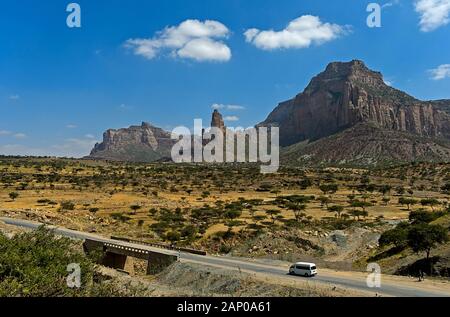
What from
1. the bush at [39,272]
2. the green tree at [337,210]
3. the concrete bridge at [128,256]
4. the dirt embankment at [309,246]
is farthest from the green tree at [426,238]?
the green tree at [337,210]

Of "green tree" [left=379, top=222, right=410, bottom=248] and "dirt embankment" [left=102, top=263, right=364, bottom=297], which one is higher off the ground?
"green tree" [left=379, top=222, right=410, bottom=248]

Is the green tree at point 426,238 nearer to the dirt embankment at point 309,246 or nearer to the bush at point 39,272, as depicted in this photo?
the dirt embankment at point 309,246

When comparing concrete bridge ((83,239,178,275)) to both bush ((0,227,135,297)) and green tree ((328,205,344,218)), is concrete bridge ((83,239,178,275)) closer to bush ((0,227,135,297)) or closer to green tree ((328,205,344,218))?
bush ((0,227,135,297))

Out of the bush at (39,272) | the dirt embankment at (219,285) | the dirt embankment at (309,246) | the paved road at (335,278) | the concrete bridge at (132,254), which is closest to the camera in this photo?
the bush at (39,272)

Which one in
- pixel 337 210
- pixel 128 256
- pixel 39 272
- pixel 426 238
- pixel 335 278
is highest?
pixel 39 272

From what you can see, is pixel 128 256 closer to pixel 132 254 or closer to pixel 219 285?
pixel 132 254

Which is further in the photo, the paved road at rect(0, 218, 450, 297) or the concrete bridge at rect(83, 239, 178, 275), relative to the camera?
the concrete bridge at rect(83, 239, 178, 275)

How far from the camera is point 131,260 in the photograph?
4234 cm

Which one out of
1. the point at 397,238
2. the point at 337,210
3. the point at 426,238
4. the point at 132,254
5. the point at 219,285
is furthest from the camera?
the point at 337,210

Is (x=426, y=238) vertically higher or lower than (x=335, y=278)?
higher

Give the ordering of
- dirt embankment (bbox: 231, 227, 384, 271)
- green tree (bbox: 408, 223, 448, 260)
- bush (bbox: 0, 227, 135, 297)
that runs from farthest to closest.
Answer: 1. dirt embankment (bbox: 231, 227, 384, 271)
2. green tree (bbox: 408, 223, 448, 260)
3. bush (bbox: 0, 227, 135, 297)

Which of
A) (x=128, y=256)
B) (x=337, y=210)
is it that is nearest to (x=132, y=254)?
(x=128, y=256)

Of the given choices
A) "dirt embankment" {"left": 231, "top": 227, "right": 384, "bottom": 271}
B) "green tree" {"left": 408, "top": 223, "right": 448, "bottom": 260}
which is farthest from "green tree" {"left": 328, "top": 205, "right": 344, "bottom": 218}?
"green tree" {"left": 408, "top": 223, "right": 448, "bottom": 260}
